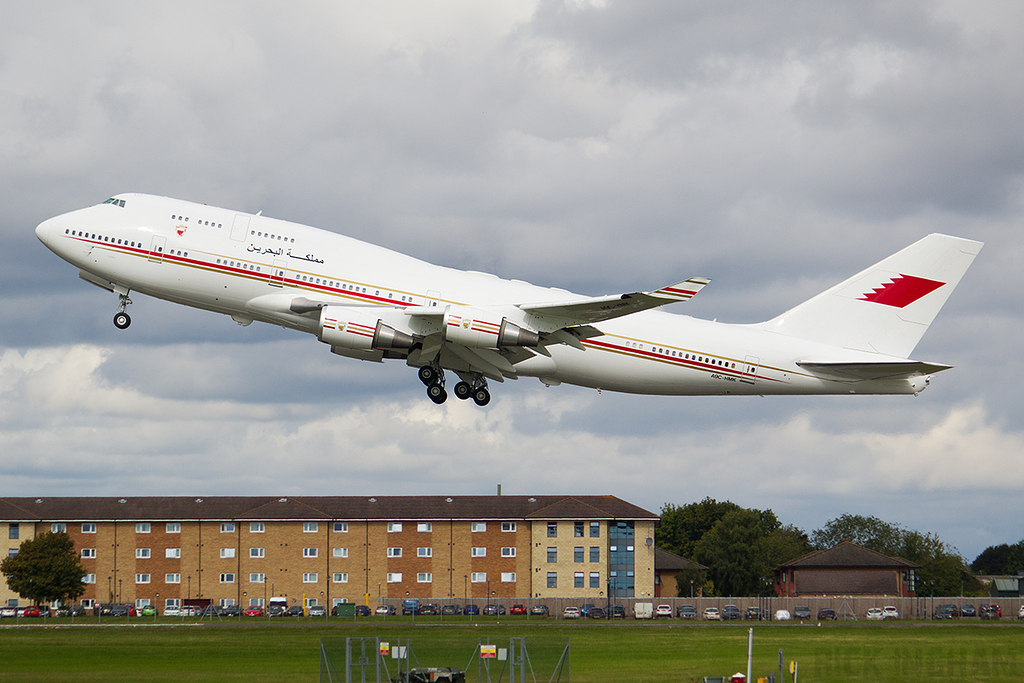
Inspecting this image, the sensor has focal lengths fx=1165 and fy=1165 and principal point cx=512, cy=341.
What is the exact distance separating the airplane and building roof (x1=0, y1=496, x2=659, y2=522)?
248 feet

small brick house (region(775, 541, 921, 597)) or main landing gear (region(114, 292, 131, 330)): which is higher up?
main landing gear (region(114, 292, 131, 330))

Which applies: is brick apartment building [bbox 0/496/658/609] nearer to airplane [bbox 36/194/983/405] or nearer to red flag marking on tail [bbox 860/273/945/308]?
red flag marking on tail [bbox 860/273/945/308]

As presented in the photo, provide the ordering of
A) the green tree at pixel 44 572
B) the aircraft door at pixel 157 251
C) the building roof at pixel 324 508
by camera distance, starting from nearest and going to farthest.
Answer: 1. the aircraft door at pixel 157 251
2. the green tree at pixel 44 572
3. the building roof at pixel 324 508

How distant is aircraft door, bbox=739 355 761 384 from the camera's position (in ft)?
189

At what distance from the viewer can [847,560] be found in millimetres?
149875

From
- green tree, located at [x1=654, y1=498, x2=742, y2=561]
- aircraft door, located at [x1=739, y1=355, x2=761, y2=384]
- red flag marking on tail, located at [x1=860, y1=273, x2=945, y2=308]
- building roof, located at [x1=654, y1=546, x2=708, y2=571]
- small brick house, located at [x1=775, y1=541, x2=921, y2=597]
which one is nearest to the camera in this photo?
aircraft door, located at [x1=739, y1=355, x2=761, y2=384]

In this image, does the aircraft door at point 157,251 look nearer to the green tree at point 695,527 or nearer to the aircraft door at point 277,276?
the aircraft door at point 277,276

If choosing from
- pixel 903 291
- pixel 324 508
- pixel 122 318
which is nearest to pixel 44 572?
pixel 324 508

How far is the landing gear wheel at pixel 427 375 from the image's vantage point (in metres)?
55.2

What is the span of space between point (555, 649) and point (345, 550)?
7011 cm

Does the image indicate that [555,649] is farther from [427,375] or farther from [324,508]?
[324,508]

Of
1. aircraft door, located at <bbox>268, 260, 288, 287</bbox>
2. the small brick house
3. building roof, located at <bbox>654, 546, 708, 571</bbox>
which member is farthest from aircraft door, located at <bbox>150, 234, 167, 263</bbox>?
the small brick house

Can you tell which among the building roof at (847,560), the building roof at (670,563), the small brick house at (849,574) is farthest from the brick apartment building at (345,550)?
the building roof at (847,560)

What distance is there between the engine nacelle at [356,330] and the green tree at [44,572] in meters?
81.4
